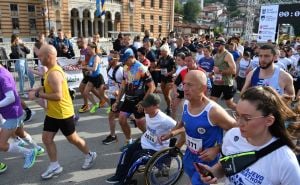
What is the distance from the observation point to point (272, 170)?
166 centimetres

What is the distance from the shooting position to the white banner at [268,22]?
19141 millimetres

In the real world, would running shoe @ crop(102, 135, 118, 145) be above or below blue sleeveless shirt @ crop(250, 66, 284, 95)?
below

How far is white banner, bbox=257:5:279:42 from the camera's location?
754 inches

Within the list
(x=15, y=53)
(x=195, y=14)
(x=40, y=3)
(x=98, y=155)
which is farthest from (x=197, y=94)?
(x=195, y=14)

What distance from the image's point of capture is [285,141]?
1708 millimetres

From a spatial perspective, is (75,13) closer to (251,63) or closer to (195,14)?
(251,63)

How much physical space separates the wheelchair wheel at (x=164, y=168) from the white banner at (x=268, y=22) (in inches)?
698

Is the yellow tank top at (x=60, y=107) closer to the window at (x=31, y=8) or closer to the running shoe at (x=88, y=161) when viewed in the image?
the running shoe at (x=88, y=161)

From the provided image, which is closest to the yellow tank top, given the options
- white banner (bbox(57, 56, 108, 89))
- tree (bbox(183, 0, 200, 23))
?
white banner (bbox(57, 56, 108, 89))

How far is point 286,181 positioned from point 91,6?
4744 cm

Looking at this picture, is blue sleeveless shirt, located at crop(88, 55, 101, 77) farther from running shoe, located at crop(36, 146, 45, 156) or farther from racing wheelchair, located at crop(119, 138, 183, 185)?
racing wheelchair, located at crop(119, 138, 183, 185)

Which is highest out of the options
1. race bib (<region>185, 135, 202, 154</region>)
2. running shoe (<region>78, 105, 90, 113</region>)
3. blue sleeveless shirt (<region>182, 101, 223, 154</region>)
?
blue sleeveless shirt (<region>182, 101, 223, 154</region>)

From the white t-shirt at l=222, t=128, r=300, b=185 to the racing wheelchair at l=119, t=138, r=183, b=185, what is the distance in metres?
1.86

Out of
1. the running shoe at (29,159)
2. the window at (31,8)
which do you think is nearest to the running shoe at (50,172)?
the running shoe at (29,159)
